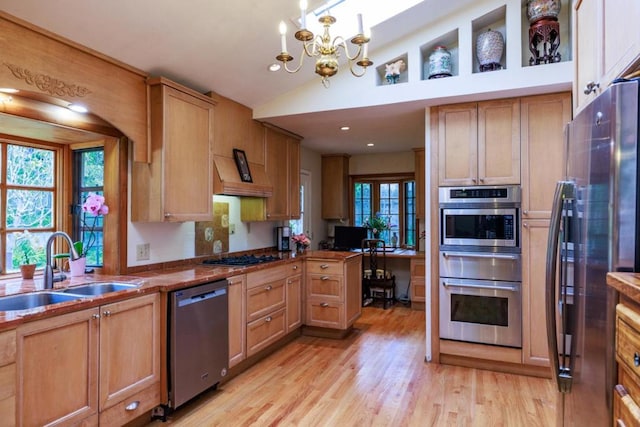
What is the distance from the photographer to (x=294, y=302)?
13.4ft

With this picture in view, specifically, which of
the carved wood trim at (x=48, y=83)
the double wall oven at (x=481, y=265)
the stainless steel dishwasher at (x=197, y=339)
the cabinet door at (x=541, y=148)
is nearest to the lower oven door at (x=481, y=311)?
the double wall oven at (x=481, y=265)

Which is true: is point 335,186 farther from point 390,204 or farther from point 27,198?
point 27,198

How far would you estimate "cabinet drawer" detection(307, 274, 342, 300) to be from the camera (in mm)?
4137

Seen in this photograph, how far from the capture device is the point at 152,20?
2.43 meters

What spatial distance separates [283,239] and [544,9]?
347 centimetres

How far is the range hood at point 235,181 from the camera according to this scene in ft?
11.1

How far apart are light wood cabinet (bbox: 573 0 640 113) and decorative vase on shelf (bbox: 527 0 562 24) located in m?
1.30

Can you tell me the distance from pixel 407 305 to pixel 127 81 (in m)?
4.58

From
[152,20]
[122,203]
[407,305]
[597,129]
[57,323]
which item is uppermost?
→ [152,20]

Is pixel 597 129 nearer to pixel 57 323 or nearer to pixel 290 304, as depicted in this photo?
pixel 57 323

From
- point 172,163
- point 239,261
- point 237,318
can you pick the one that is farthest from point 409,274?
point 172,163

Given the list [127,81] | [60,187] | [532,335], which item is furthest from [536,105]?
[60,187]

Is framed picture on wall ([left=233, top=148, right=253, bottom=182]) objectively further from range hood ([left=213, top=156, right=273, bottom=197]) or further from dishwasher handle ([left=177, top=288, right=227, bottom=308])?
dishwasher handle ([left=177, top=288, right=227, bottom=308])

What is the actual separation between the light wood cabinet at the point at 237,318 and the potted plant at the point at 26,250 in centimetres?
134
